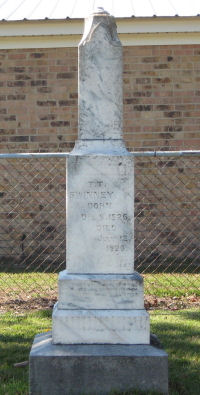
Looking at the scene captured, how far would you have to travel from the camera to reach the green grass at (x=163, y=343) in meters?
4.14

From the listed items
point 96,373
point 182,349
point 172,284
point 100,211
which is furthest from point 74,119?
point 96,373

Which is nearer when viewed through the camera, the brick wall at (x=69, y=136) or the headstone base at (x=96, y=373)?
the headstone base at (x=96, y=373)

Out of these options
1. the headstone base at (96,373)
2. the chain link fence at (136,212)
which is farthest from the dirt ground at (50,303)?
the headstone base at (96,373)

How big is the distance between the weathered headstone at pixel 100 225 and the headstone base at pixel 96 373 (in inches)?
7.8

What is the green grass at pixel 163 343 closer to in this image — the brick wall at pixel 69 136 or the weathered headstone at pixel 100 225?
the weathered headstone at pixel 100 225

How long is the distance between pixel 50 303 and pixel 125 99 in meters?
3.79

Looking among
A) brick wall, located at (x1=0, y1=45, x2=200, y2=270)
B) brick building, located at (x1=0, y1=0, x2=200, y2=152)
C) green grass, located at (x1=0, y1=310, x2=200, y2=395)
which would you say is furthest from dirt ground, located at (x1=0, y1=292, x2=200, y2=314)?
A: brick building, located at (x1=0, y1=0, x2=200, y2=152)

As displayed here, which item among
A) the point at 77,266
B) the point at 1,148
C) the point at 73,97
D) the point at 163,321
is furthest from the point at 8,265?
the point at 77,266

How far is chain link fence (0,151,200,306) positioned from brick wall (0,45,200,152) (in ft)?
1.11

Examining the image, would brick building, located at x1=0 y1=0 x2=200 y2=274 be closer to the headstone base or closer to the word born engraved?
the word born engraved

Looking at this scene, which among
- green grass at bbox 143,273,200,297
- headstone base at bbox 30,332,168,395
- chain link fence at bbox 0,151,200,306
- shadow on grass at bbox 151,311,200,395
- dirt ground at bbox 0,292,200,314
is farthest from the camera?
chain link fence at bbox 0,151,200,306

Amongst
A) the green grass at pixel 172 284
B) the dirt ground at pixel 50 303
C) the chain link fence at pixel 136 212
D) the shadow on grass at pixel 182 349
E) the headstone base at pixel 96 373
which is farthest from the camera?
the chain link fence at pixel 136 212

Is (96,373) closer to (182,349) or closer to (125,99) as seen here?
(182,349)

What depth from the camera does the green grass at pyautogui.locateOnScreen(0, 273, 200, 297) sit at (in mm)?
7087
